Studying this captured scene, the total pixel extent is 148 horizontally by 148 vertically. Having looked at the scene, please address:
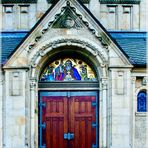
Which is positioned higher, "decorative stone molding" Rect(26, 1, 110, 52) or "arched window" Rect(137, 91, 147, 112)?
"decorative stone molding" Rect(26, 1, 110, 52)

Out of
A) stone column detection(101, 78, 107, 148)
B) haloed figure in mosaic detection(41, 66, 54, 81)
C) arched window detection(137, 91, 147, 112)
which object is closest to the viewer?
stone column detection(101, 78, 107, 148)

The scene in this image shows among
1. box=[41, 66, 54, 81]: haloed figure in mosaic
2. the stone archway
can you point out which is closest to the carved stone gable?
the stone archway

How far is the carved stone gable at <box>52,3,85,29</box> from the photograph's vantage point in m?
13.1

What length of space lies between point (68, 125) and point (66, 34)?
274 cm

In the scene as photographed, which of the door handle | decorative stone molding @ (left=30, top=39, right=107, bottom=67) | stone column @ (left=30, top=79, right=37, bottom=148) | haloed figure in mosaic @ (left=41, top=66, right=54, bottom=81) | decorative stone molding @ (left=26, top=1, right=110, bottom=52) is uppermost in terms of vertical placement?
decorative stone molding @ (left=26, top=1, right=110, bottom=52)

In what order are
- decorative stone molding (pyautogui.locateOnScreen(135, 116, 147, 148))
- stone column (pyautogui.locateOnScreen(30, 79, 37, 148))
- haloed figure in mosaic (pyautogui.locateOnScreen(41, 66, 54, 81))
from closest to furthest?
stone column (pyautogui.locateOnScreen(30, 79, 37, 148)) < decorative stone molding (pyautogui.locateOnScreen(135, 116, 147, 148)) < haloed figure in mosaic (pyautogui.locateOnScreen(41, 66, 54, 81))

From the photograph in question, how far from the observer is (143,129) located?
13648 millimetres

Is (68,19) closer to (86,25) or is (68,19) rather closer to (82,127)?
(86,25)

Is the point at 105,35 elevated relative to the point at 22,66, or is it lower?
elevated

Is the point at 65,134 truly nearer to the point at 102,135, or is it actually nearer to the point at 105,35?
the point at 102,135

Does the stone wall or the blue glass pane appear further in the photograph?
the stone wall

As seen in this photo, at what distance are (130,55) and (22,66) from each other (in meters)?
3.23

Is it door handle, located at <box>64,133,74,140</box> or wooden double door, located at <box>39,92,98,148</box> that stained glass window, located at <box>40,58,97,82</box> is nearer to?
wooden double door, located at <box>39,92,98,148</box>

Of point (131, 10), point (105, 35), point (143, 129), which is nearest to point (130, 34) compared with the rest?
point (131, 10)
